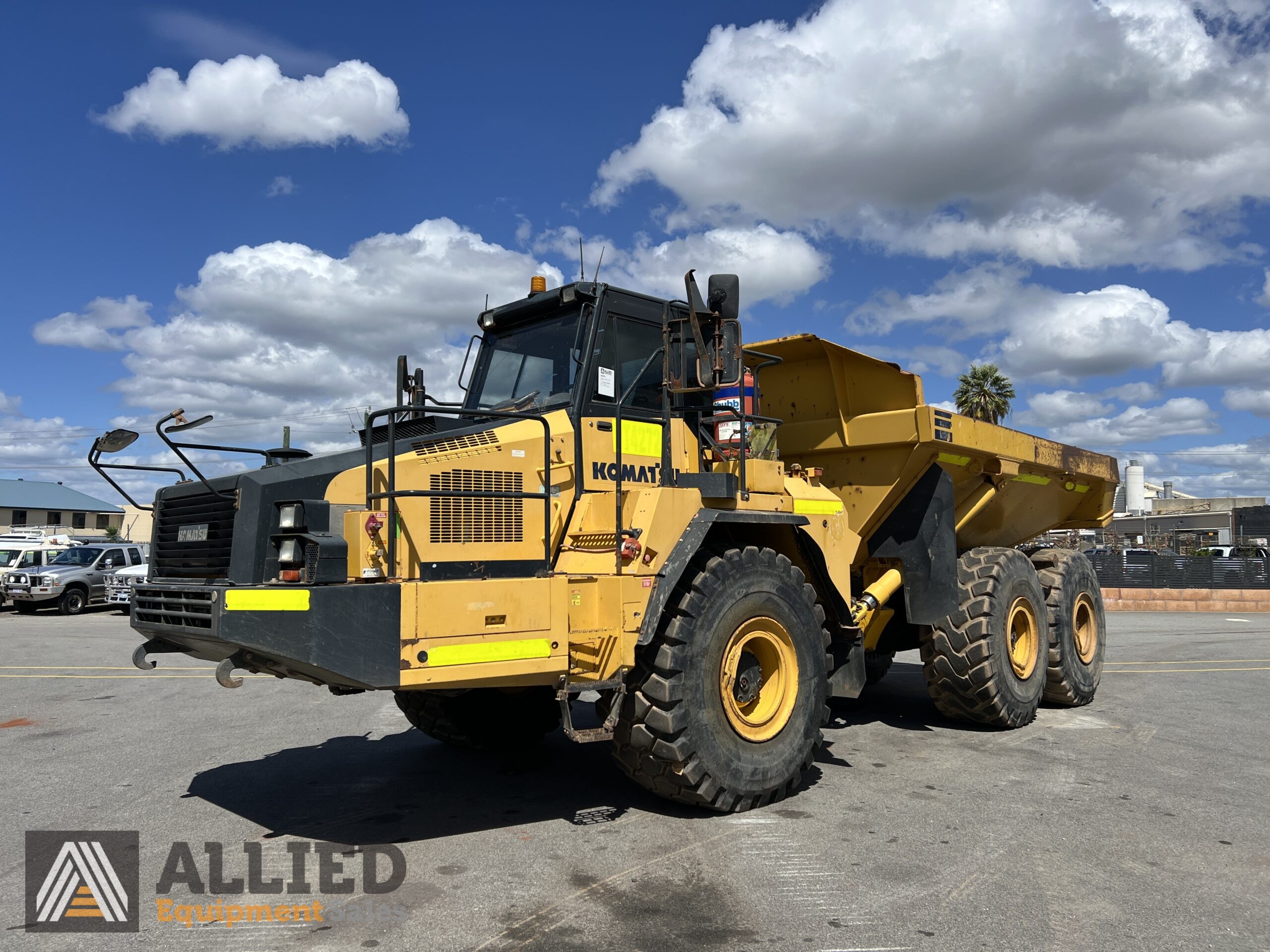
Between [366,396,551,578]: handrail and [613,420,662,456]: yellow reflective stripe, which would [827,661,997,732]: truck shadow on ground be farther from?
[366,396,551,578]: handrail

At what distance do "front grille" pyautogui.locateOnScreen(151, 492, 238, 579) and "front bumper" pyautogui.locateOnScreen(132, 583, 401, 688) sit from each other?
0.48m

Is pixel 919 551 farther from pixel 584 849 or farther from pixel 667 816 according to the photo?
pixel 584 849

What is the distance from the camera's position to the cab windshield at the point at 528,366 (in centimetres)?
590

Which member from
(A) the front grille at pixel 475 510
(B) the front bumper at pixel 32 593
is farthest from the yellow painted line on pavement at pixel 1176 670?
(B) the front bumper at pixel 32 593

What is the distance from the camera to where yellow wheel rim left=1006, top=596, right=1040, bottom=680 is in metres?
8.46

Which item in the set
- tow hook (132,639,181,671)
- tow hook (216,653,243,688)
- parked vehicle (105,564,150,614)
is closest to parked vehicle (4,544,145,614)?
parked vehicle (105,564,150,614)

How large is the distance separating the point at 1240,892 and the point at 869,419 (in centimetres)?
422

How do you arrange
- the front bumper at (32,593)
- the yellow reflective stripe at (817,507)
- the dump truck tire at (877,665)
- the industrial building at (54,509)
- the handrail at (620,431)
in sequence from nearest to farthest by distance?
the handrail at (620,431) → the yellow reflective stripe at (817,507) → the dump truck tire at (877,665) → the front bumper at (32,593) → the industrial building at (54,509)

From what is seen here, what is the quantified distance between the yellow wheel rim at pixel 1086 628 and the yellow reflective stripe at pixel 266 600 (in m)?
8.00

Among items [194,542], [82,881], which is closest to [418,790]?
[82,881]

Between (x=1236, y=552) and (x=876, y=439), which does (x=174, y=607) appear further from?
(x=1236, y=552)

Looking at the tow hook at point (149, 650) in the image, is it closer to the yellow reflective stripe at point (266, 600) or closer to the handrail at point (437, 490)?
the yellow reflective stripe at point (266, 600)

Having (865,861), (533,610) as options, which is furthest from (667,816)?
(533,610)

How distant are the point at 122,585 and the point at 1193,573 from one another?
2669 cm
